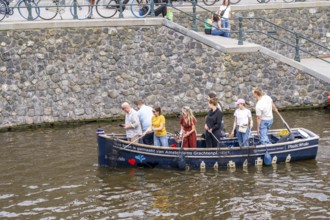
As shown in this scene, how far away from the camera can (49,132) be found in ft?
83.8

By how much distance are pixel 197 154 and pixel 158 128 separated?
109 cm

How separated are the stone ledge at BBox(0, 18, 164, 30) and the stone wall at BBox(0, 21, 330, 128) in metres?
0.14

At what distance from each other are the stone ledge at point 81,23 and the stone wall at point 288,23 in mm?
4353

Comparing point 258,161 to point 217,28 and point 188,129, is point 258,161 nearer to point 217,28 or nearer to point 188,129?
point 188,129

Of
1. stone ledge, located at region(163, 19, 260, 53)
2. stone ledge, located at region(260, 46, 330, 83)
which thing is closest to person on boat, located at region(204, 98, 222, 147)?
stone ledge, located at region(163, 19, 260, 53)

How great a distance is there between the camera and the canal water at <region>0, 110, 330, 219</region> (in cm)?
1742

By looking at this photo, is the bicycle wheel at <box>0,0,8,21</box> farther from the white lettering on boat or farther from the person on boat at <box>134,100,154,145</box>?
the white lettering on boat

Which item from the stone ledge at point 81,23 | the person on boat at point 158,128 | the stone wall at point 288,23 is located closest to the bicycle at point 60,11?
the stone ledge at point 81,23

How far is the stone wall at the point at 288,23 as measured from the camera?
3167cm

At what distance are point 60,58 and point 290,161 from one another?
858 centimetres

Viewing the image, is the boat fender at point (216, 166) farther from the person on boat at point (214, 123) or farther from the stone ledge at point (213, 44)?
the stone ledge at point (213, 44)

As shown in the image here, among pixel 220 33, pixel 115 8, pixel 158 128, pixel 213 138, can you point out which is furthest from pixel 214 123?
pixel 115 8

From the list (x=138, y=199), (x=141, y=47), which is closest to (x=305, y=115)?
(x=141, y=47)

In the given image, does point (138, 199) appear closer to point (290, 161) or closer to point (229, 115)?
point (290, 161)
